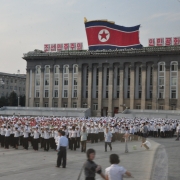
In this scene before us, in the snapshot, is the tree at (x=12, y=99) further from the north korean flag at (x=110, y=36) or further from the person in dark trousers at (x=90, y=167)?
the person in dark trousers at (x=90, y=167)

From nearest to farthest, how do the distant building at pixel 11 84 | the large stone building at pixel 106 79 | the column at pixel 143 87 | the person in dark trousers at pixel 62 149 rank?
the person in dark trousers at pixel 62 149, the large stone building at pixel 106 79, the column at pixel 143 87, the distant building at pixel 11 84

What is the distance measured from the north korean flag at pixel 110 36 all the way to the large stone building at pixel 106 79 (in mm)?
3396

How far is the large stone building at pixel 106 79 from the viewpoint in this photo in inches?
2987

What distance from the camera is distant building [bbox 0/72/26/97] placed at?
4459 inches

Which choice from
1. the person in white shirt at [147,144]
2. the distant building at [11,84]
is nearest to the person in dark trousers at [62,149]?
the person in white shirt at [147,144]

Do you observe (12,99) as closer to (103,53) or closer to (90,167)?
(103,53)

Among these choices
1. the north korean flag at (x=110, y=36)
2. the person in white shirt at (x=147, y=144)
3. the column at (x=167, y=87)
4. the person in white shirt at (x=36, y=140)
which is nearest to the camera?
the person in white shirt at (x=147, y=144)

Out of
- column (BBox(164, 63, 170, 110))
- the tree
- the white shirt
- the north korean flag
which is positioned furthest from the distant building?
the white shirt

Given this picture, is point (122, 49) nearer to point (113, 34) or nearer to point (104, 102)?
point (113, 34)

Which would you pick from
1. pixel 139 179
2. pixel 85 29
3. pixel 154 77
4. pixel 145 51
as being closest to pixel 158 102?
pixel 154 77

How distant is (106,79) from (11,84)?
45651mm

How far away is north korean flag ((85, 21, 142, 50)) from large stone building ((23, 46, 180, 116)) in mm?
3396

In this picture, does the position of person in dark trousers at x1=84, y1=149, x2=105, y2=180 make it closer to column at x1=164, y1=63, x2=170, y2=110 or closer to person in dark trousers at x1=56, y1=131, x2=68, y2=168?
person in dark trousers at x1=56, y1=131, x2=68, y2=168

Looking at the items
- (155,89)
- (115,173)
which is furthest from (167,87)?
(115,173)
